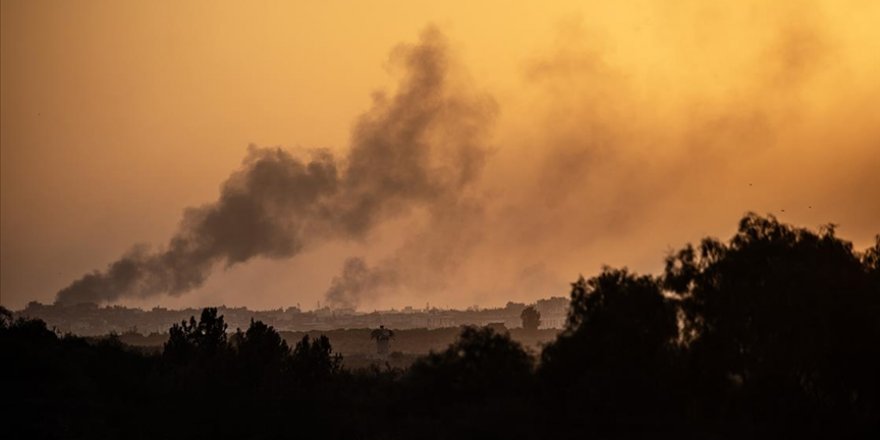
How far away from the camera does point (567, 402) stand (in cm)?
4678

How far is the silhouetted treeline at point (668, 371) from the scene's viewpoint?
44688mm

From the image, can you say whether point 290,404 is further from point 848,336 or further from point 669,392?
point 848,336

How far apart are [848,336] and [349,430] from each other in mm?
27077

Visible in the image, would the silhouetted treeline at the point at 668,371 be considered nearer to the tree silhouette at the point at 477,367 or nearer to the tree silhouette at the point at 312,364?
the tree silhouette at the point at 477,367

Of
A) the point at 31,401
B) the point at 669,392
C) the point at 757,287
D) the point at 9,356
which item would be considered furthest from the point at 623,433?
the point at 9,356

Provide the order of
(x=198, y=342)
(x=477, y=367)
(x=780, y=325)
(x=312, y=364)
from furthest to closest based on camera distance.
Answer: (x=198, y=342) < (x=312, y=364) < (x=477, y=367) < (x=780, y=325)

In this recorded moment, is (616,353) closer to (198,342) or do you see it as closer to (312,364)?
(312,364)

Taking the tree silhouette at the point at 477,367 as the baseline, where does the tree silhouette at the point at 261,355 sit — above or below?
above

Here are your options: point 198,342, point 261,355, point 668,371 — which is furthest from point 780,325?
point 198,342

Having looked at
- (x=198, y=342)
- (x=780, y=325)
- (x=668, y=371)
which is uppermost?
(x=198, y=342)

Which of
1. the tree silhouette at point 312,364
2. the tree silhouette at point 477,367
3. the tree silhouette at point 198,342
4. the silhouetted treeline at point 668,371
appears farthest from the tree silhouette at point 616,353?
the tree silhouette at point 198,342

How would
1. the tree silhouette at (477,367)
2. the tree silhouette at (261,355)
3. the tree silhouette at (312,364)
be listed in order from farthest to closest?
the tree silhouette at (312,364) → the tree silhouette at (261,355) → the tree silhouette at (477,367)

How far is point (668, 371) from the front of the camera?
46.1 metres

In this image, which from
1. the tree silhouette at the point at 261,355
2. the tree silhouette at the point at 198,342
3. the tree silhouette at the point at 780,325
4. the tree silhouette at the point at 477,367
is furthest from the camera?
the tree silhouette at the point at 198,342
